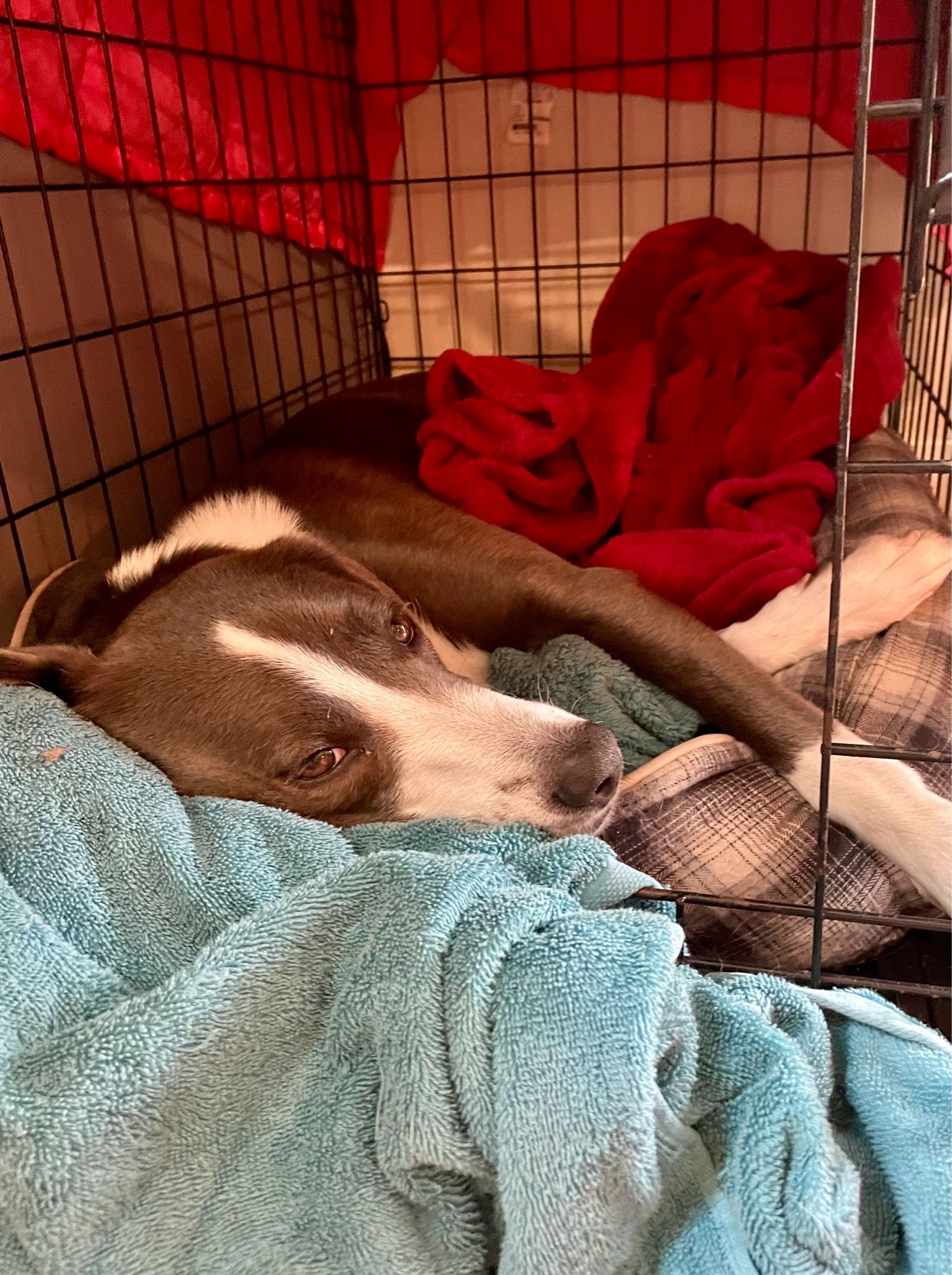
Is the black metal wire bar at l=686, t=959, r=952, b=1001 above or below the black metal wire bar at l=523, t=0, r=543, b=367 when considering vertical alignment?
below

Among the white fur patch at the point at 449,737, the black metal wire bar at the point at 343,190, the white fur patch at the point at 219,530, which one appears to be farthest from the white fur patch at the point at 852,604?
the black metal wire bar at the point at 343,190

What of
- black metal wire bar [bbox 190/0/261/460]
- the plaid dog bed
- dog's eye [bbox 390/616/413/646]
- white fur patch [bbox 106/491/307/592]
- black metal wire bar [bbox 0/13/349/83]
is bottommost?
the plaid dog bed

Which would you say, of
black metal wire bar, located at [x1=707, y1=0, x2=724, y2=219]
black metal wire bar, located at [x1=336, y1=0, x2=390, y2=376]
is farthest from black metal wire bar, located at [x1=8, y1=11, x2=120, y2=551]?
black metal wire bar, located at [x1=707, y1=0, x2=724, y2=219]

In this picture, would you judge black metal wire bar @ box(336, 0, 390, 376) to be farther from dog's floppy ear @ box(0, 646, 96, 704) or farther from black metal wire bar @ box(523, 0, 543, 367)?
dog's floppy ear @ box(0, 646, 96, 704)

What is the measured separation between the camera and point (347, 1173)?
82 cm

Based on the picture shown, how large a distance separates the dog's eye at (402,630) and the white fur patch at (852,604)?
2.04ft

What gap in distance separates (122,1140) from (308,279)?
253 centimetres

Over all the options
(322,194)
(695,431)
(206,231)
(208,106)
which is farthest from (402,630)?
(322,194)

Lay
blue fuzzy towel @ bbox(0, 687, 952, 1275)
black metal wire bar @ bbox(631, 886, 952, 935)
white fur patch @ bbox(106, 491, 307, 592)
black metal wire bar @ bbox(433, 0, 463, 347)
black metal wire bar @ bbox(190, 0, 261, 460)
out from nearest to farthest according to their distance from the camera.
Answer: blue fuzzy towel @ bbox(0, 687, 952, 1275)
black metal wire bar @ bbox(631, 886, 952, 935)
white fur patch @ bbox(106, 491, 307, 592)
black metal wire bar @ bbox(190, 0, 261, 460)
black metal wire bar @ bbox(433, 0, 463, 347)

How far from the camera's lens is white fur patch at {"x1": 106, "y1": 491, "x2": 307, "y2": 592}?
1.66 m

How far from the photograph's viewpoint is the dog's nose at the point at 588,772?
1.24 meters

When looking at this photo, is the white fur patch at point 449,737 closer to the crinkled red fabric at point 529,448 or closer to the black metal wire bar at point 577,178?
the crinkled red fabric at point 529,448

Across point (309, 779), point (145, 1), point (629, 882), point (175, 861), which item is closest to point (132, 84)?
point (145, 1)

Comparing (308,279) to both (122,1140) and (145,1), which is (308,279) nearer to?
(145,1)
